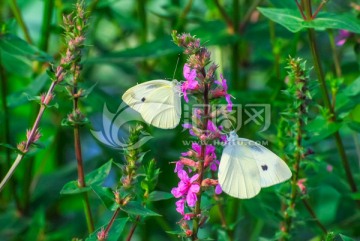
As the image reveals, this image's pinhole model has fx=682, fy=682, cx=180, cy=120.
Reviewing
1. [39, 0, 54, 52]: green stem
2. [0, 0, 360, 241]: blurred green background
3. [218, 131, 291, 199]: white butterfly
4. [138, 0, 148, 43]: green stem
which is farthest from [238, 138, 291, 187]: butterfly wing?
Answer: [138, 0, 148, 43]: green stem

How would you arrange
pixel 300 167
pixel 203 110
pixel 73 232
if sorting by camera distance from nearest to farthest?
1. pixel 203 110
2. pixel 300 167
3. pixel 73 232

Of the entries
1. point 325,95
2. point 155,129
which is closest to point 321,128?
point 325,95

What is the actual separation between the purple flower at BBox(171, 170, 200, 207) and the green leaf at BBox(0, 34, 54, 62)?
680 mm

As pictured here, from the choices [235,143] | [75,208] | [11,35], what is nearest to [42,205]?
[75,208]

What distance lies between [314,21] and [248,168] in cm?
48

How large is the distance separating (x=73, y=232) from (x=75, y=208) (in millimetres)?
319

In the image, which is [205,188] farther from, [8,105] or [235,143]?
[8,105]

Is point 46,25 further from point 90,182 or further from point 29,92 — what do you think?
point 90,182

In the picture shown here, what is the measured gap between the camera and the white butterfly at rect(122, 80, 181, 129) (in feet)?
4.36

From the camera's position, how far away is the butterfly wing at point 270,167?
119 cm

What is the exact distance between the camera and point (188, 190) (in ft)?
3.79

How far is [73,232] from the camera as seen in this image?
6.87ft

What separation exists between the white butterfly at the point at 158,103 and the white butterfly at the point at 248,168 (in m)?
0.15

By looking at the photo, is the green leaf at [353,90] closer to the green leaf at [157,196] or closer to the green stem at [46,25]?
the green leaf at [157,196]
